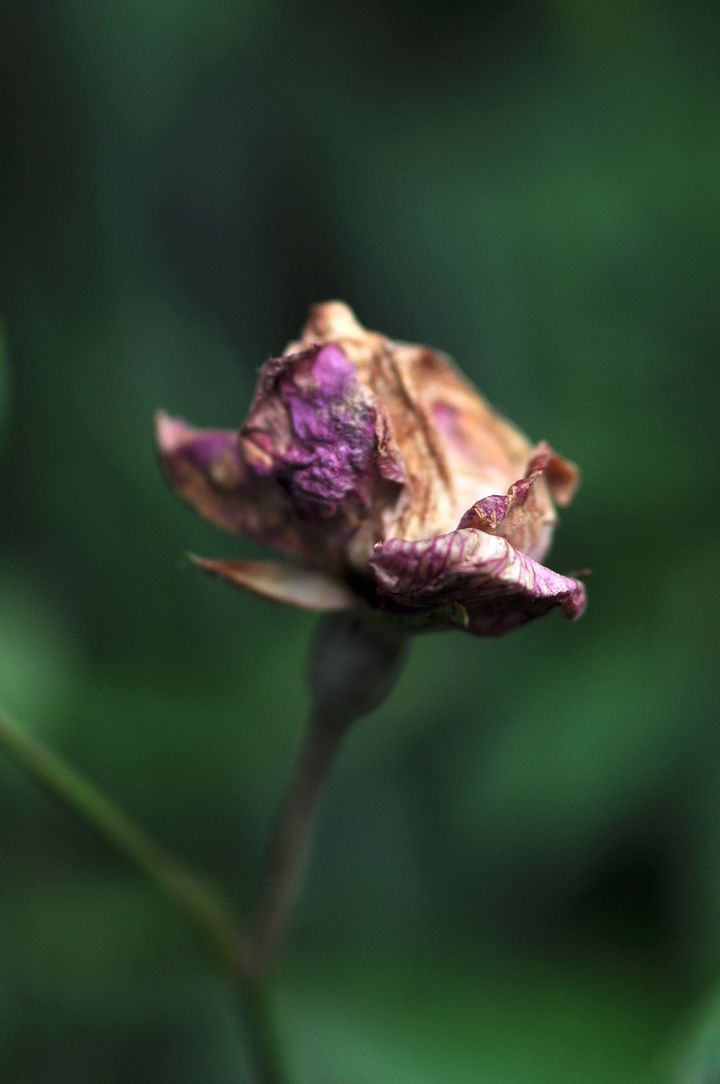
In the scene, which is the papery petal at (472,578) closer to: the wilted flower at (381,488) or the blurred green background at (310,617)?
the wilted flower at (381,488)

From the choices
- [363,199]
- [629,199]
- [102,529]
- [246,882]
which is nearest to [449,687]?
[246,882]

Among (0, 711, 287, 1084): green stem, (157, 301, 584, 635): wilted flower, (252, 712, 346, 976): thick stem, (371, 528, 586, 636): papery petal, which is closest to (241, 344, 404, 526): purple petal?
(157, 301, 584, 635): wilted flower

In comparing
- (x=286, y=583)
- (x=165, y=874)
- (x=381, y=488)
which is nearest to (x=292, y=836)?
(x=165, y=874)

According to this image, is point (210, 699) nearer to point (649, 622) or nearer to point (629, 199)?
point (649, 622)

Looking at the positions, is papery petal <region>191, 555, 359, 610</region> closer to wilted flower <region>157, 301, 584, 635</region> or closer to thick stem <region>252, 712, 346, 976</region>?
wilted flower <region>157, 301, 584, 635</region>

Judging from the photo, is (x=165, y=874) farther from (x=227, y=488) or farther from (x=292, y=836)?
(x=227, y=488)

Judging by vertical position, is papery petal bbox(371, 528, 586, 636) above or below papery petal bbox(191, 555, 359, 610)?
above
